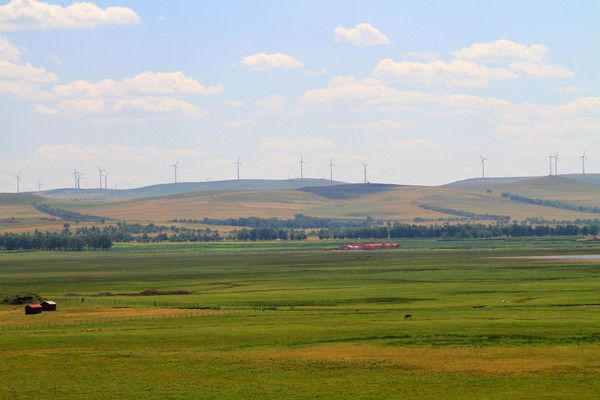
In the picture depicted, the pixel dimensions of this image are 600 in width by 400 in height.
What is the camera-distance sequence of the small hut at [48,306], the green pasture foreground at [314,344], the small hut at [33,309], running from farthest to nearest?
the small hut at [48,306]
the small hut at [33,309]
the green pasture foreground at [314,344]

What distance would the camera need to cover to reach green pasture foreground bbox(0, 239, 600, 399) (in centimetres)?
7275

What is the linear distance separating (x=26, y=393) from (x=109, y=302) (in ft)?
215

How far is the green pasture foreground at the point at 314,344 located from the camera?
72.8 meters

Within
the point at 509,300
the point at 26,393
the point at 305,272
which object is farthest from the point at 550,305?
the point at 305,272

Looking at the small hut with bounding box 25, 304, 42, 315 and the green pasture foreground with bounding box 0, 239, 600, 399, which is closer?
the green pasture foreground with bounding box 0, 239, 600, 399

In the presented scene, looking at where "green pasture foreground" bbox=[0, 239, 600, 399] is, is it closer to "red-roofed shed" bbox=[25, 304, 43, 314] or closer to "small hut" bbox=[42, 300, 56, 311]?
"red-roofed shed" bbox=[25, 304, 43, 314]

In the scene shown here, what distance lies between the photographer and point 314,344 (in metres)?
90.7

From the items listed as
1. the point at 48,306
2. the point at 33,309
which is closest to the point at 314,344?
the point at 33,309

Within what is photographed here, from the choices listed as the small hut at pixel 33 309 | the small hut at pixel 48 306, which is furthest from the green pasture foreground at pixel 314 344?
the small hut at pixel 48 306

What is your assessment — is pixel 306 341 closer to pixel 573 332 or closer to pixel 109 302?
pixel 573 332

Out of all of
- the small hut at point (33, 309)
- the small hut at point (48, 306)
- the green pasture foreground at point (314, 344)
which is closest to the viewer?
the green pasture foreground at point (314, 344)

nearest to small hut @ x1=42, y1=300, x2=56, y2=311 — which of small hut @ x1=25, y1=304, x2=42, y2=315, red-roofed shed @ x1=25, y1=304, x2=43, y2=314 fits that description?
small hut @ x1=25, y1=304, x2=42, y2=315

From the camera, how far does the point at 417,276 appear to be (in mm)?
177000

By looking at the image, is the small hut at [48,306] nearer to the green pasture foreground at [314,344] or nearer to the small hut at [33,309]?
the small hut at [33,309]
